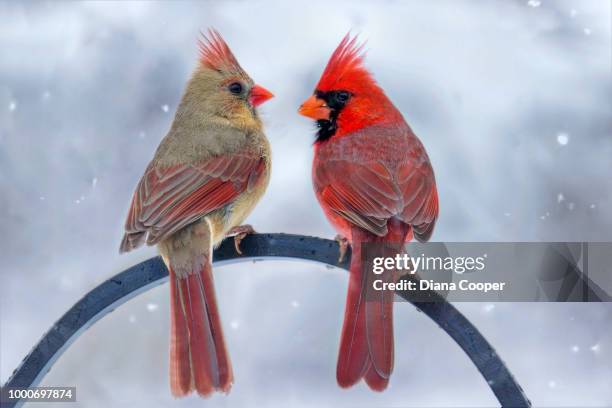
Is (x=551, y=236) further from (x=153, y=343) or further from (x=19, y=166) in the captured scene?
(x=19, y=166)

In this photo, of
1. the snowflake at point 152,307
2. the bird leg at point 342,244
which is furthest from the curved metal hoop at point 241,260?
the snowflake at point 152,307

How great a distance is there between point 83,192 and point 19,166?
241mm

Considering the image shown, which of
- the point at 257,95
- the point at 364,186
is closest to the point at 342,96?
the point at 257,95

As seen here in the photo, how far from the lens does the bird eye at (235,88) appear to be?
2.01 metres

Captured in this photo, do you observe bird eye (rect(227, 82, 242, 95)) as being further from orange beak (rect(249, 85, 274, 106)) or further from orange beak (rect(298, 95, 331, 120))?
orange beak (rect(298, 95, 331, 120))

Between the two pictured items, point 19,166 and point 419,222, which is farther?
point 19,166

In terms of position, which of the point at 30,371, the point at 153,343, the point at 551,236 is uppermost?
the point at 551,236

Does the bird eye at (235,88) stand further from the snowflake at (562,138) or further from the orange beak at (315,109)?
the snowflake at (562,138)

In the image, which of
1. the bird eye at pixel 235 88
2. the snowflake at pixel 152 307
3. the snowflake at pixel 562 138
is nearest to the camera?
the bird eye at pixel 235 88

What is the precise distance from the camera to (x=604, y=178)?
124 inches

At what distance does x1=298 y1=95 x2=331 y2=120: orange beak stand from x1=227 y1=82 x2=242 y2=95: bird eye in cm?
17

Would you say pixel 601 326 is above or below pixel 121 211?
below

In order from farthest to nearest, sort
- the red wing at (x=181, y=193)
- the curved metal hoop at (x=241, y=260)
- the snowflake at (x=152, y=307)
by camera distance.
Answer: the snowflake at (x=152, y=307)
the red wing at (x=181, y=193)
the curved metal hoop at (x=241, y=260)

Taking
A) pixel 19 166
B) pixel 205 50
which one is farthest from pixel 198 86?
pixel 19 166
